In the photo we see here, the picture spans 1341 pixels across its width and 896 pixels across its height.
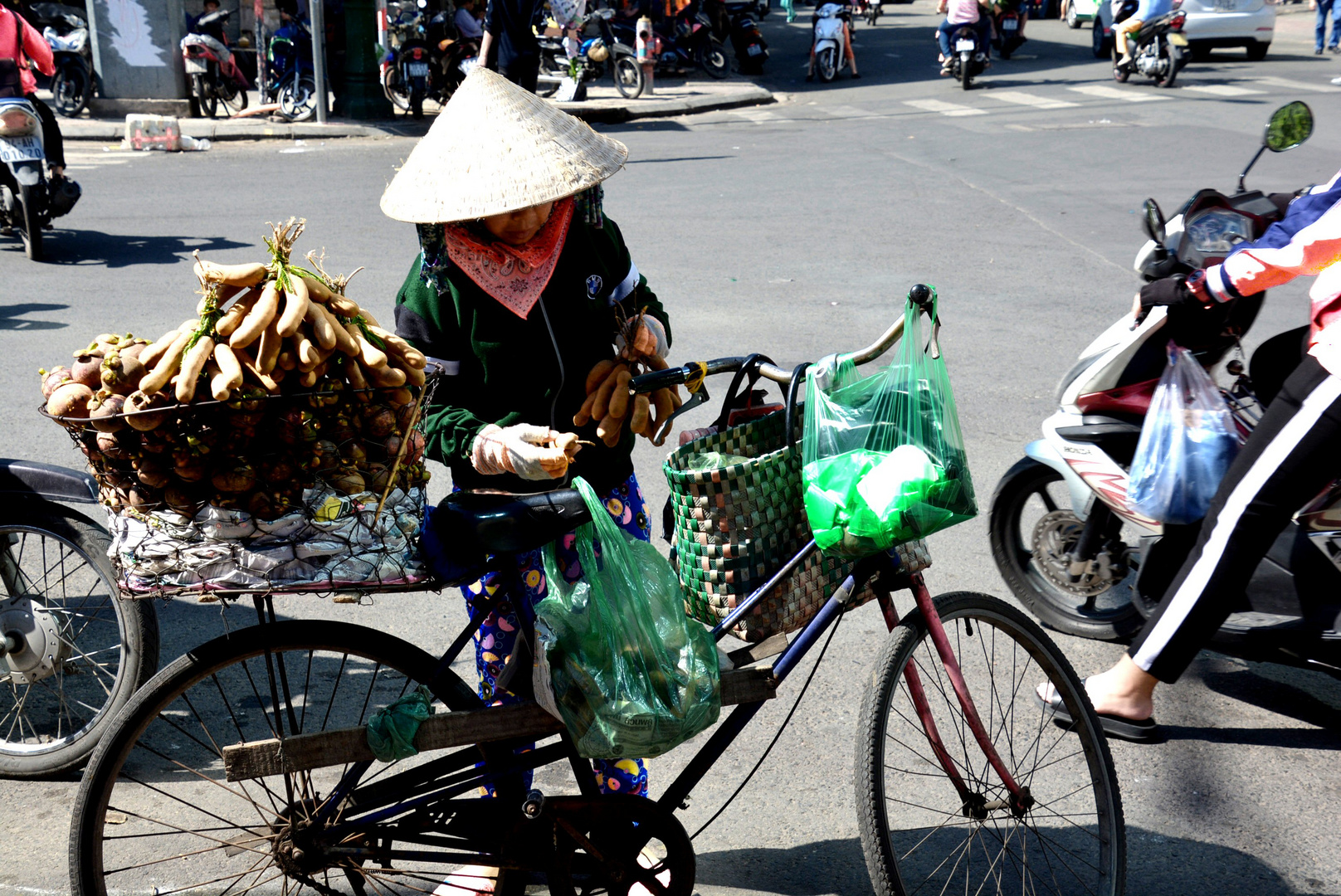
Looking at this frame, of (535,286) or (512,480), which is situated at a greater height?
(535,286)

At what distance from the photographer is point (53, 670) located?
128 inches

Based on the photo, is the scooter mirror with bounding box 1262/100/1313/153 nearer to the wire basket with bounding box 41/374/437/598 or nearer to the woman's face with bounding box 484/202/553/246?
the woman's face with bounding box 484/202/553/246

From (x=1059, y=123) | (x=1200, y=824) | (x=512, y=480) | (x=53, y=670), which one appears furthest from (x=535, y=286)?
(x=1059, y=123)

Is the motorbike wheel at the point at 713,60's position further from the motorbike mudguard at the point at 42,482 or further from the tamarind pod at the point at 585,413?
the tamarind pod at the point at 585,413

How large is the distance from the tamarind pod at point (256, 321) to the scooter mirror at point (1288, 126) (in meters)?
2.92

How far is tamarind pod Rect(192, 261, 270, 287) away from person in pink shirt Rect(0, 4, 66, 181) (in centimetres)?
728

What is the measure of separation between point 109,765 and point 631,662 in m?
1.01

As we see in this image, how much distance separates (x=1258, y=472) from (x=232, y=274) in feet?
7.91

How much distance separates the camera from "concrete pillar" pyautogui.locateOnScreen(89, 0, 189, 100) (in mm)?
15031

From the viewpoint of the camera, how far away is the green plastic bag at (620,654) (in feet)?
7.06

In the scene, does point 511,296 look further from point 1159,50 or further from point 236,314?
point 1159,50

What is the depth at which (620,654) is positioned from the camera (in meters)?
2.15

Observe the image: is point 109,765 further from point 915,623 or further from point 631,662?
point 915,623

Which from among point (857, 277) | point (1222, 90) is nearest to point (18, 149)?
point (857, 277)
